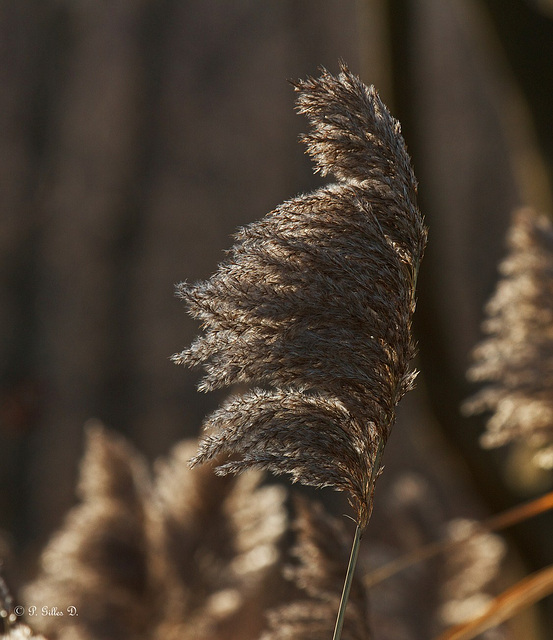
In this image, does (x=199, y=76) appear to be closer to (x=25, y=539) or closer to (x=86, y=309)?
(x=86, y=309)

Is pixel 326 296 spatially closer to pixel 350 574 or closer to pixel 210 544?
pixel 350 574

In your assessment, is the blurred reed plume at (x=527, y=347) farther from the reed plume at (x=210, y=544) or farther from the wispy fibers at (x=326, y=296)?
the wispy fibers at (x=326, y=296)

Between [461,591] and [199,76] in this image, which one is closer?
[461,591]

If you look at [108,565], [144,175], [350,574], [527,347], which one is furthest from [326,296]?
→ [144,175]

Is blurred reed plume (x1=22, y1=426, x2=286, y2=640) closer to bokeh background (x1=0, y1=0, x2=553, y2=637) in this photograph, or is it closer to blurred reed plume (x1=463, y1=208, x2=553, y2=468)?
blurred reed plume (x1=463, y1=208, x2=553, y2=468)

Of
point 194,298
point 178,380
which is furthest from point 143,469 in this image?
point 178,380

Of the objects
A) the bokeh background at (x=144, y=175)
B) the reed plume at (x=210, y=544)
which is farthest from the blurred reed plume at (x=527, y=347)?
the bokeh background at (x=144, y=175)
